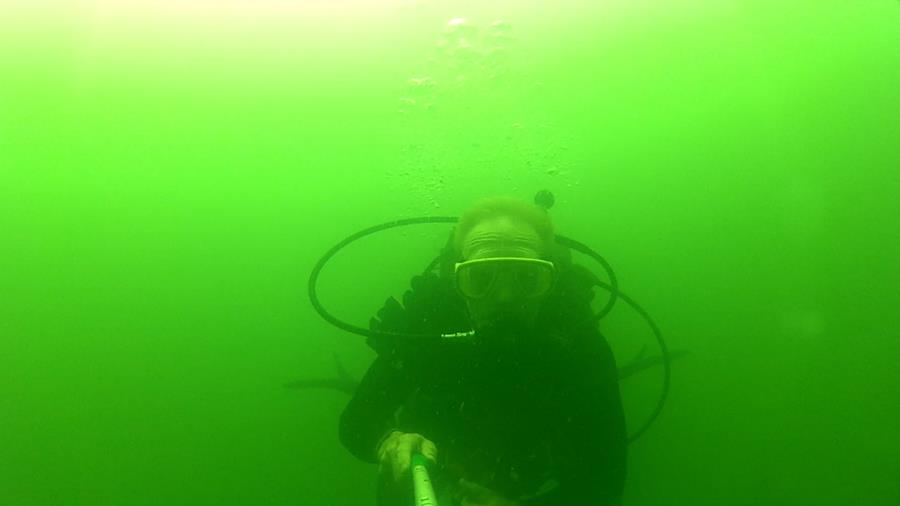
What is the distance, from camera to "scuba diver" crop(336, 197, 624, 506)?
2035mm

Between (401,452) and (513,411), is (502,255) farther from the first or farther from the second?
(401,452)

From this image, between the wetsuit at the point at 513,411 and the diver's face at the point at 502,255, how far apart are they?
0.25ft

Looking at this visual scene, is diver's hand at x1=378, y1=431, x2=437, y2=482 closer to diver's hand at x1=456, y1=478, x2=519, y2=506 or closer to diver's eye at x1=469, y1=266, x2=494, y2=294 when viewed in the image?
diver's hand at x1=456, y1=478, x2=519, y2=506

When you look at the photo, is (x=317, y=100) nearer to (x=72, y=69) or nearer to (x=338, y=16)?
(x=338, y=16)

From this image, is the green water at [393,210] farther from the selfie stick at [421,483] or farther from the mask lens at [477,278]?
the selfie stick at [421,483]

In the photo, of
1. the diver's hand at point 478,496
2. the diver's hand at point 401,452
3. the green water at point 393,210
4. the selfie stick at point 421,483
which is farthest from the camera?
the green water at point 393,210

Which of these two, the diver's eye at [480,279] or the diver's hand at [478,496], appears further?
the diver's eye at [480,279]

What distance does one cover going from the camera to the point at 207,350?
3695 mm

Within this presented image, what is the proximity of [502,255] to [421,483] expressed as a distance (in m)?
1.04

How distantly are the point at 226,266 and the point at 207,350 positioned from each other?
27.2 inches

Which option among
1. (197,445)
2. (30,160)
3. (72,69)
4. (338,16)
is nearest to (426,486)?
(197,445)

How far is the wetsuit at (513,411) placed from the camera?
2041mm

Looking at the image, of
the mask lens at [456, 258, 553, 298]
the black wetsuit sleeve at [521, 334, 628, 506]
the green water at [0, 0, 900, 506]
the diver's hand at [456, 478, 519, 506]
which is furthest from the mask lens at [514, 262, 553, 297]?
the green water at [0, 0, 900, 506]

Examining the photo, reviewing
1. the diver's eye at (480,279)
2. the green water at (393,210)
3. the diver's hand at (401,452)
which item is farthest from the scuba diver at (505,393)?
the green water at (393,210)
